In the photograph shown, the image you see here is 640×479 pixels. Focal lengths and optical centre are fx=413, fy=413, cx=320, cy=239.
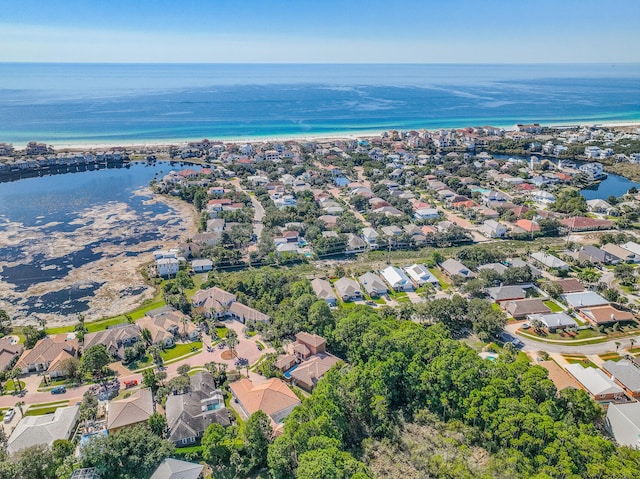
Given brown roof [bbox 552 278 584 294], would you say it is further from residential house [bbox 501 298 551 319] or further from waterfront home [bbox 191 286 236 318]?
waterfront home [bbox 191 286 236 318]

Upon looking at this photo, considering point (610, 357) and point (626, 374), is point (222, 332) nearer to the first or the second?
point (626, 374)

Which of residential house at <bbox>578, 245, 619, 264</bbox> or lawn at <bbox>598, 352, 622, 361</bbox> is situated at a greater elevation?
residential house at <bbox>578, 245, 619, 264</bbox>

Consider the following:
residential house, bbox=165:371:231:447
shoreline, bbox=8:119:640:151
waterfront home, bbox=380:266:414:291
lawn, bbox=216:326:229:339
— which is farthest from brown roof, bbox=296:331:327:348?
shoreline, bbox=8:119:640:151

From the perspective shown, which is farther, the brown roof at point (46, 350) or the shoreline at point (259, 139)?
the shoreline at point (259, 139)

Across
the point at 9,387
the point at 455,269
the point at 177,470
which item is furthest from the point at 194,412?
the point at 455,269

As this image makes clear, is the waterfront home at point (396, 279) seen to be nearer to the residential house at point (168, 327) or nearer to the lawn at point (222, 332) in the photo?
the lawn at point (222, 332)

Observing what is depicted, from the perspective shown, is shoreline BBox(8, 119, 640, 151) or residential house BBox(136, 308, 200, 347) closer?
residential house BBox(136, 308, 200, 347)

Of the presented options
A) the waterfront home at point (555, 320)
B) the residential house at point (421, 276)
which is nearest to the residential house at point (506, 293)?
the waterfront home at point (555, 320)
